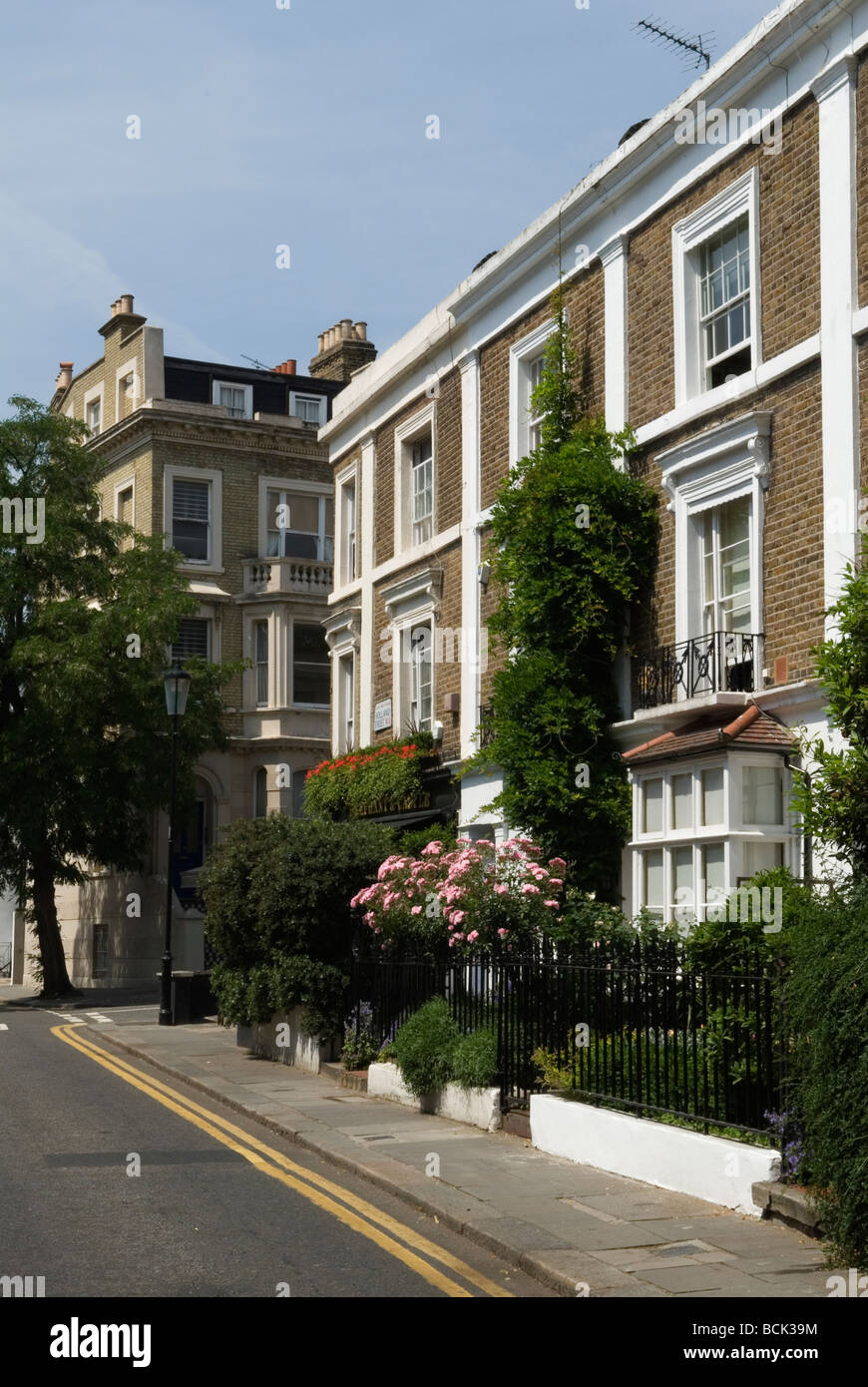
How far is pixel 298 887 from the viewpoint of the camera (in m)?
17.5

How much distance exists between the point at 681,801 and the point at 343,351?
3288 centimetres

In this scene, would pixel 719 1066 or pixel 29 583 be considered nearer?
pixel 719 1066

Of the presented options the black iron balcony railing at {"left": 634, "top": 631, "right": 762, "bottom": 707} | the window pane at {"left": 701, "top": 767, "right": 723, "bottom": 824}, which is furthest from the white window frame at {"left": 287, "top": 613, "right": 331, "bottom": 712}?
the window pane at {"left": 701, "top": 767, "right": 723, "bottom": 824}

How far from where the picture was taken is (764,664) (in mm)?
16297

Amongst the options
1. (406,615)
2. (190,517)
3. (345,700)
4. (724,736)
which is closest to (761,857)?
(724,736)

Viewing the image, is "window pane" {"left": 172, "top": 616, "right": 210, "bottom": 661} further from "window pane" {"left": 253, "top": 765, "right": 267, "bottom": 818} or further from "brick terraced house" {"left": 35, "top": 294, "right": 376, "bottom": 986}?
"window pane" {"left": 253, "top": 765, "right": 267, "bottom": 818}

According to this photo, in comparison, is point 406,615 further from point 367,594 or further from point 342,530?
point 342,530

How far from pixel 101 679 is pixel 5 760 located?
2.63 meters

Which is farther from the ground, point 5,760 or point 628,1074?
point 5,760

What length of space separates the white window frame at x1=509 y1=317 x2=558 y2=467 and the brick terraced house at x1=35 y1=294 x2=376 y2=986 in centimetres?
2129

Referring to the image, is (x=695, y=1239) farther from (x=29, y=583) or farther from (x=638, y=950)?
(x=29, y=583)

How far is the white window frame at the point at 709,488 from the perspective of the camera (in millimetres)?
16531

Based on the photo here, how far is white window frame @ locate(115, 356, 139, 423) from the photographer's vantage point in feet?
144

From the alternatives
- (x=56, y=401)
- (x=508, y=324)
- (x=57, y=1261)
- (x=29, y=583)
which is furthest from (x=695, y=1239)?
(x=56, y=401)
